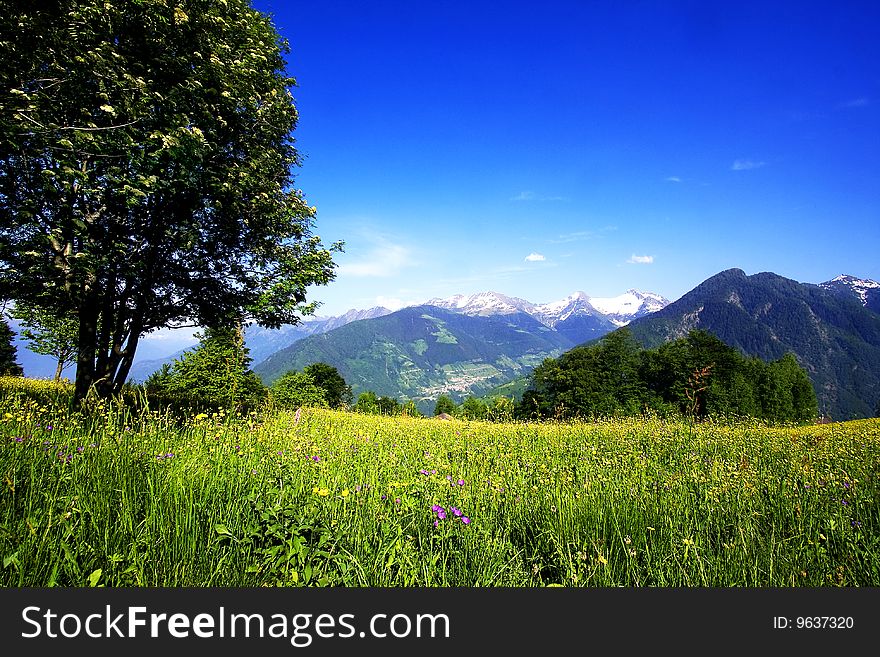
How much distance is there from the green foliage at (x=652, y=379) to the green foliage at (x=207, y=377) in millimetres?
42157

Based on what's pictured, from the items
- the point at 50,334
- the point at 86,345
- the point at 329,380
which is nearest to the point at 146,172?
the point at 86,345

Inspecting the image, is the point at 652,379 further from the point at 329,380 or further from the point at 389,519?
the point at 389,519

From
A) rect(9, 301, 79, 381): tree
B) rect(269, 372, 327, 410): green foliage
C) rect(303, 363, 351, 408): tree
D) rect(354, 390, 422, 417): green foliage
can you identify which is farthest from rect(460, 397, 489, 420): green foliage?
rect(303, 363, 351, 408): tree

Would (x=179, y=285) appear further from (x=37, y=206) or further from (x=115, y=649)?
(x=115, y=649)

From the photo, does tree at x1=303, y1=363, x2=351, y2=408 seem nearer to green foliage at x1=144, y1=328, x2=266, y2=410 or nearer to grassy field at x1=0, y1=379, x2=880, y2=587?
green foliage at x1=144, y1=328, x2=266, y2=410

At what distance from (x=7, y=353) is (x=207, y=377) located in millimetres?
50002

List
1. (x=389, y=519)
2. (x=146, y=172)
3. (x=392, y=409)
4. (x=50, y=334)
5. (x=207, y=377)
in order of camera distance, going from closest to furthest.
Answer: (x=389, y=519) < (x=146, y=172) < (x=207, y=377) < (x=392, y=409) < (x=50, y=334)

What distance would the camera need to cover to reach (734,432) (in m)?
10.2

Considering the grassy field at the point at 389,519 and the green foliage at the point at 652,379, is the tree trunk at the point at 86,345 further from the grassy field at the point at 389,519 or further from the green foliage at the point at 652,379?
the green foliage at the point at 652,379

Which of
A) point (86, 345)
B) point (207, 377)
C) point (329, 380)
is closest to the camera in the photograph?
point (86, 345)

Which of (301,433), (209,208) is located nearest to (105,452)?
(301,433)

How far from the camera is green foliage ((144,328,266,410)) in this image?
46.4ft

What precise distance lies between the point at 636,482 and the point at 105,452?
661 cm

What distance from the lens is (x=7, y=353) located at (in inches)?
1758
